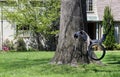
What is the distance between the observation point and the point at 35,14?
108ft

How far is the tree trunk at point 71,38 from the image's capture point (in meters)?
15.1

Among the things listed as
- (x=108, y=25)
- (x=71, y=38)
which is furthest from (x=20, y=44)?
(x=71, y=38)

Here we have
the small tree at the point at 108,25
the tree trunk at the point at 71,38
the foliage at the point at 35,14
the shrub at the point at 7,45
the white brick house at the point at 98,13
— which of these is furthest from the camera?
the white brick house at the point at 98,13

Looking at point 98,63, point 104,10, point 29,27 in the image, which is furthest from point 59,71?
point 104,10

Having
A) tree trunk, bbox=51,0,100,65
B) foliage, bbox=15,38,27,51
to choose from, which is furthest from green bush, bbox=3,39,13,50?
tree trunk, bbox=51,0,100,65

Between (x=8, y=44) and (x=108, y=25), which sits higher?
(x=108, y=25)

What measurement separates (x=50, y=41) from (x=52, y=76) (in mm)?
22567

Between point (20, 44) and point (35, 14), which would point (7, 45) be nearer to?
point (20, 44)

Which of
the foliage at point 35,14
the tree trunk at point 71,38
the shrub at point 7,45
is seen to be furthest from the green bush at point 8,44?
the tree trunk at point 71,38

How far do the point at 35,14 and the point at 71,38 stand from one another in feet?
59.1

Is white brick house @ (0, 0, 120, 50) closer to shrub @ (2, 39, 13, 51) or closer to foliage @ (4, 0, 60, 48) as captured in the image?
foliage @ (4, 0, 60, 48)

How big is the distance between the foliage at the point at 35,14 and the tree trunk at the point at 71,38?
1685 centimetres

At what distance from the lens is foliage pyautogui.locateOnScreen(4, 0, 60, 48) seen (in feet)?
106

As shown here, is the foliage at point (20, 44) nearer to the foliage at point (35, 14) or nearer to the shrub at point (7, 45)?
the shrub at point (7, 45)
